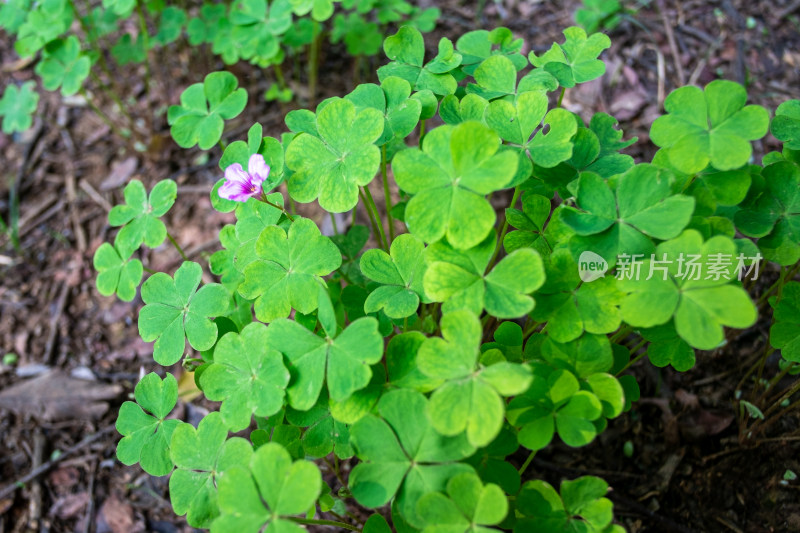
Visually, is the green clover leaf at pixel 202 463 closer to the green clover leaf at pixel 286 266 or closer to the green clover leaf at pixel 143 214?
the green clover leaf at pixel 286 266

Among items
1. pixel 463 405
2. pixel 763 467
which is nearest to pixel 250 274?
pixel 463 405

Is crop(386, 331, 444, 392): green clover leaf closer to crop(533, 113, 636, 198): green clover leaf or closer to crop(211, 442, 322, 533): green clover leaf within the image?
crop(211, 442, 322, 533): green clover leaf

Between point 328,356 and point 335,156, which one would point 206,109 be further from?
point 328,356

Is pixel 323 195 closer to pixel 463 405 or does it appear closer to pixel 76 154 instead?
pixel 463 405

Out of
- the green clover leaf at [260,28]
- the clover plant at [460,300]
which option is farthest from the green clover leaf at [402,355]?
the green clover leaf at [260,28]

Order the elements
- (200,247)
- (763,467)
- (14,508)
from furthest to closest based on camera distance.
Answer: (200,247) → (14,508) → (763,467)

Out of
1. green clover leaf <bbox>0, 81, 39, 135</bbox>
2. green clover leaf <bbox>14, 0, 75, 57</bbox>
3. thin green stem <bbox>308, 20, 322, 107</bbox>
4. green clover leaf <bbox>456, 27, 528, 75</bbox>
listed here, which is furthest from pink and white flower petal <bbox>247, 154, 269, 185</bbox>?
green clover leaf <bbox>0, 81, 39, 135</bbox>
